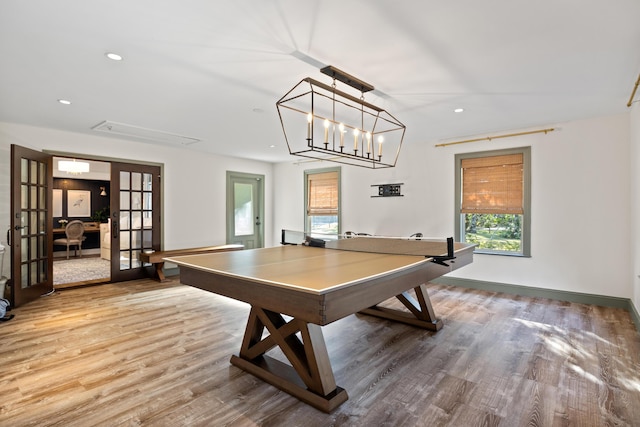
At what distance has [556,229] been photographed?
4391 millimetres

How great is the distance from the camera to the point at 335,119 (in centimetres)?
417

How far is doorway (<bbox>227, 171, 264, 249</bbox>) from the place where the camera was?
699 centimetres

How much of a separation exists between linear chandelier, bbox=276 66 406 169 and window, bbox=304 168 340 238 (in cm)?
101

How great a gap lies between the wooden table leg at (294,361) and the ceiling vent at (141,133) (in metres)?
3.54

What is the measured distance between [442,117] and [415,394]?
3226mm

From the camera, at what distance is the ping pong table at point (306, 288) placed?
64.8 inches

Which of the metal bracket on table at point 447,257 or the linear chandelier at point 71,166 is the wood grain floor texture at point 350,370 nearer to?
the metal bracket on table at point 447,257

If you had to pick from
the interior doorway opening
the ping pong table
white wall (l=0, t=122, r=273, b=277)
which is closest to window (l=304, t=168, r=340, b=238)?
white wall (l=0, t=122, r=273, b=277)

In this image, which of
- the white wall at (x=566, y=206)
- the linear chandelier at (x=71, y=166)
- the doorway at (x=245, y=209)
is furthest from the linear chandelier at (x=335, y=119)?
the linear chandelier at (x=71, y=166)

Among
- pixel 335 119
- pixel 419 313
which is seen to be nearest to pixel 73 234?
pixel 335 119

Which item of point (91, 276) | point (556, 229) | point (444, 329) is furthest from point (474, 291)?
point (91, 276)

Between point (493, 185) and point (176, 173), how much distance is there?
216 inches

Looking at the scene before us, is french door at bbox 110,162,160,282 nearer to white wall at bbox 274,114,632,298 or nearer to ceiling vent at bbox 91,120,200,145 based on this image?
ceiling vent at bbox 91,120,200,145

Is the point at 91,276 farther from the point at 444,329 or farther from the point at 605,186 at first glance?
the point at 605,186
